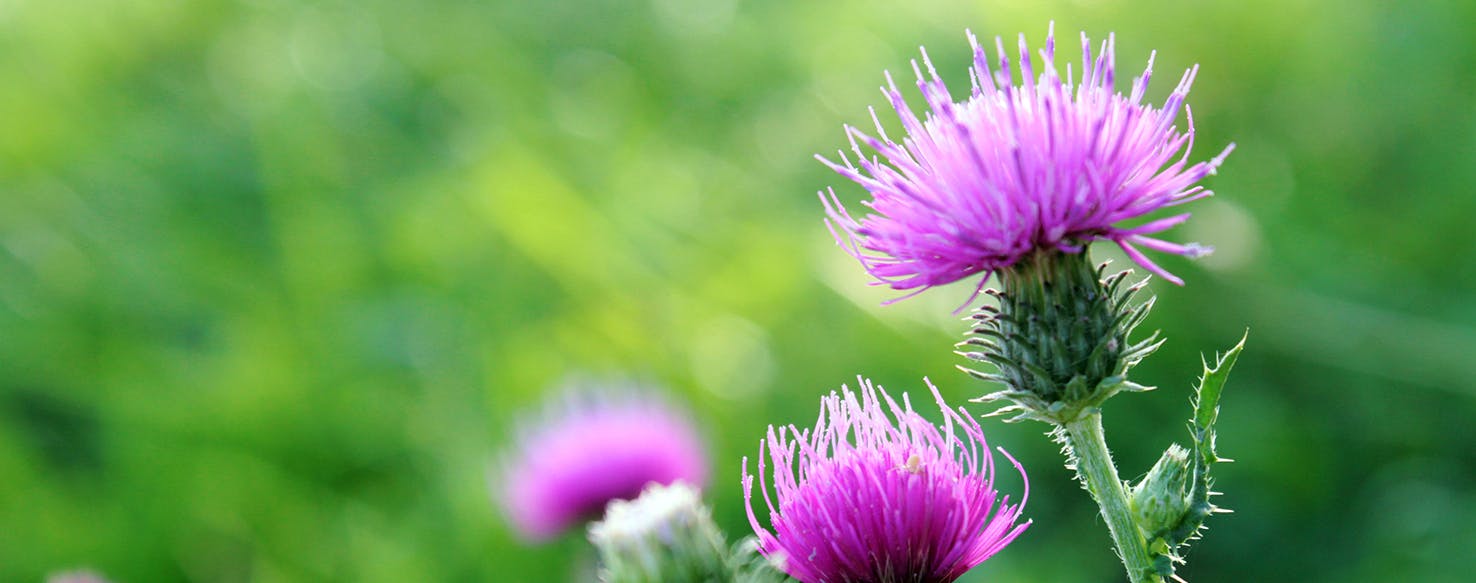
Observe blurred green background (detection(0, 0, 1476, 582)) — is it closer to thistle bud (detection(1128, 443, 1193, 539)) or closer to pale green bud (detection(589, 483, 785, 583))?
thistle bud (detection(1128, 443, 1193, 539))

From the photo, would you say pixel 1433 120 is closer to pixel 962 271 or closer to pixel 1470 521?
pixel 1470 521

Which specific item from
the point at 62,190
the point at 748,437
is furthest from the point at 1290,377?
the point at 62,190

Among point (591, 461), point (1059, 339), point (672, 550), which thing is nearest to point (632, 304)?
point (591, 461)

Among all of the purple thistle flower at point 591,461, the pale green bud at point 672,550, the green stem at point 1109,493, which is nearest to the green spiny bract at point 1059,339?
the green stem at point 1109,493

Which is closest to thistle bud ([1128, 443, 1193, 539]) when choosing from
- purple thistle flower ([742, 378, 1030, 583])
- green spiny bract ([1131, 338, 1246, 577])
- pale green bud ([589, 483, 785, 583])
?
green spiny bract ([1131, 338, 1246, 577])

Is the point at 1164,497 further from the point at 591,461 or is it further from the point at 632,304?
the point at 632,304
